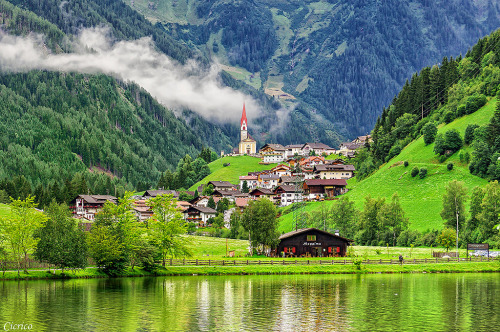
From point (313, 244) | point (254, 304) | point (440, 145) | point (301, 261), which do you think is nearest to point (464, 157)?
point (440, 145)

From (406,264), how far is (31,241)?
197 ft

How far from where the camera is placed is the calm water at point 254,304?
57156mm

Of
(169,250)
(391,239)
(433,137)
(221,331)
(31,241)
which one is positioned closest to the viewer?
(221,331)

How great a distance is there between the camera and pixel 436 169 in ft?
566

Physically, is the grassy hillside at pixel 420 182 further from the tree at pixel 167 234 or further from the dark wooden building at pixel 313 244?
the tree at pixel 167 234

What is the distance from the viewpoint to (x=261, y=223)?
404ft

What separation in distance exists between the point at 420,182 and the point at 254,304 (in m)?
111

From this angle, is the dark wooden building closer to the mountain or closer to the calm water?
the mountain

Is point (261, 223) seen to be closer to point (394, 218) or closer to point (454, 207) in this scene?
point (394, 218)

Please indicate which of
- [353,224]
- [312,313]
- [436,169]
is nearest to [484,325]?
[312,313]

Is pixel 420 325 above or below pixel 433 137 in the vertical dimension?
below

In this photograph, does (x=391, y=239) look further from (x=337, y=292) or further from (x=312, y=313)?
(x=312, y=313)

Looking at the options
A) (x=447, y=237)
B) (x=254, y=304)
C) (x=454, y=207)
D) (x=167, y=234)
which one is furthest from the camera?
(x=454, y=207)

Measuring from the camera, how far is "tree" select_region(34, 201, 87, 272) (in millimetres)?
93188
